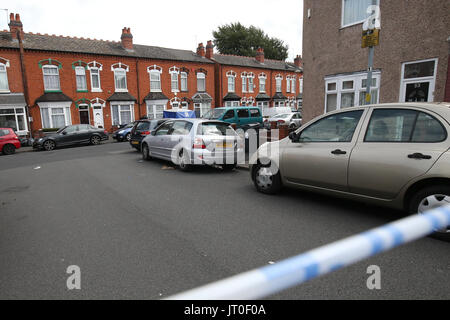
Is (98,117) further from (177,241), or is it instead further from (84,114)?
(177,241)

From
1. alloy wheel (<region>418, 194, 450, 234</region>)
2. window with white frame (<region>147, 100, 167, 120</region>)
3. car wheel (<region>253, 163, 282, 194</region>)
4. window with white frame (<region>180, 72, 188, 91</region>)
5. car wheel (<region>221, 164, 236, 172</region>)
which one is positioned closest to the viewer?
alloy wheel (<region>418, 194, 450, 234</region>)

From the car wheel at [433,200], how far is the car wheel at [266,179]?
94.4 inches

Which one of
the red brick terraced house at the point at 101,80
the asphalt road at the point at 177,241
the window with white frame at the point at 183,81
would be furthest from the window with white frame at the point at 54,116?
the asphalt road at the point at 177,241

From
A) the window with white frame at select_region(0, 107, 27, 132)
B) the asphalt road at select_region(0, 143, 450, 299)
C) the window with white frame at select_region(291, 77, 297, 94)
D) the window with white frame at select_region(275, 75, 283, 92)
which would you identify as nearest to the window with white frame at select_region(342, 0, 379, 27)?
the asphalt road at select_region(0, 143, 450, 299)

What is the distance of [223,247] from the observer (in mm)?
3639

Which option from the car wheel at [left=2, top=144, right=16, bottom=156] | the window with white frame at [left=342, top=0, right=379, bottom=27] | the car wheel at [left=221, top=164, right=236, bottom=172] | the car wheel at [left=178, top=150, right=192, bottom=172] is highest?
the window with white frame at [left=342, top=0, right=379, bottom=27]

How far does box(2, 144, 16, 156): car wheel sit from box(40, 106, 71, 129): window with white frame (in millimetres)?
8192

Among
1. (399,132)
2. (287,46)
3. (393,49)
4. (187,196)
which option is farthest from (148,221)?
(287,46)

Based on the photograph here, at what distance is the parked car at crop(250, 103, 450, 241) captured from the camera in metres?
3.68

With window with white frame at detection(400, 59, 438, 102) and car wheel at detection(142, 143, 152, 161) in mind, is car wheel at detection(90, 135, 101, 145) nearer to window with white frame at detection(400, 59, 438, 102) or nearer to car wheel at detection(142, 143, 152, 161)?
car wheel at detection(142, 143, 152, 161)

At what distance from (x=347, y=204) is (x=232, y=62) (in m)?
33.2

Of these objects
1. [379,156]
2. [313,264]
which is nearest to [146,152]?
[379,156]

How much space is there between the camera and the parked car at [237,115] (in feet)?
57.3

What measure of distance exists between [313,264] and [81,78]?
28709 mm
